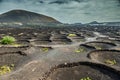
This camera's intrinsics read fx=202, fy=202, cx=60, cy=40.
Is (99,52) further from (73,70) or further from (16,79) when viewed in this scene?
(16,79)

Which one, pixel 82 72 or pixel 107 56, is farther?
pixel 107 56

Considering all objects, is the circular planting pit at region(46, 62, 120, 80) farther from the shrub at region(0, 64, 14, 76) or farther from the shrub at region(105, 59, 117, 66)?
the shrub at region(0, 64, 14, 76)

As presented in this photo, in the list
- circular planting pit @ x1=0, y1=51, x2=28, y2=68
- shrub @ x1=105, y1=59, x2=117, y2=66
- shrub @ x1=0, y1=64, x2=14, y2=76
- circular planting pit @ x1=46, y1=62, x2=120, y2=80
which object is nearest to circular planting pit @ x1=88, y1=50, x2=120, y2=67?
shrub @ x1=105, y1=59, x2=117, y2=66

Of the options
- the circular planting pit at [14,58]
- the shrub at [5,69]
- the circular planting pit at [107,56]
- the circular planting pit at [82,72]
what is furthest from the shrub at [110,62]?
the shrub at [5,69]

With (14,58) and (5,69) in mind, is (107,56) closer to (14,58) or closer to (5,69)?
(14,58)

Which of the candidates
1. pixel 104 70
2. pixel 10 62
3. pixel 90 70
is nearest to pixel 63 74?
pixel 90 70

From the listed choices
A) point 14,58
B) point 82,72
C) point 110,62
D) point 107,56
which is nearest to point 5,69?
point 14,58

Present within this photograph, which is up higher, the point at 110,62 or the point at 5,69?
the point at 5,69

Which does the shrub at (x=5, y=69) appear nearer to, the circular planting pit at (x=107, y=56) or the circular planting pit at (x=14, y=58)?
the circular planting pit at (x=14, y=58)
